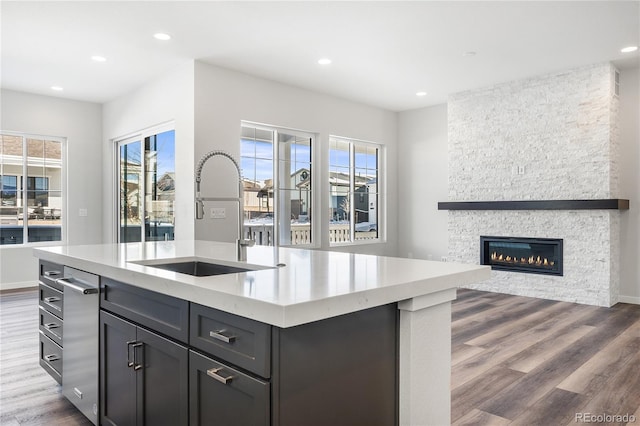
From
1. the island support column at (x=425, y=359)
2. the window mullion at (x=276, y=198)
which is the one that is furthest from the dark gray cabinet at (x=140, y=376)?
the window mullion at (x=276, y=198)

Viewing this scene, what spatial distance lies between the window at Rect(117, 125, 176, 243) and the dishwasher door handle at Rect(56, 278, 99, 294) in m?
3.13

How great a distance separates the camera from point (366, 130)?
711cm

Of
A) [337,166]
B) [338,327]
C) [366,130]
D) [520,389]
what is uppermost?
[366,130]

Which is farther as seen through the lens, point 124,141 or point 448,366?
point 124,141

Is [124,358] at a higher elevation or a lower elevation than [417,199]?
lower

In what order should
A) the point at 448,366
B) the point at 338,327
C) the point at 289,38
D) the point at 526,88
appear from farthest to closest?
1. the point at 526,88
2. the point at 289,38
3. the point at 448,366
4. the point at 338,327

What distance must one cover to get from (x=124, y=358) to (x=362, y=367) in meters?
1.08

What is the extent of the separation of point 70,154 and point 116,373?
5.67 meters

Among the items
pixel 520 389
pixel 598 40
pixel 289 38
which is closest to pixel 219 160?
pixel 289 38

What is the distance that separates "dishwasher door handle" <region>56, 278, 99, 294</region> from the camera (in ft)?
6.87

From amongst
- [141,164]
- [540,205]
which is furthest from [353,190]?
[141,164]

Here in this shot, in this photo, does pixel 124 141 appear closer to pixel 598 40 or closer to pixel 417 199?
pixel 417 199

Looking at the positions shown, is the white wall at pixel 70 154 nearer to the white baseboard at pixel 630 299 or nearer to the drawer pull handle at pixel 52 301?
the drawer pull handle at pixel 52 301

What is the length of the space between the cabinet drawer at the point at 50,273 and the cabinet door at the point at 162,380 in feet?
3.42
